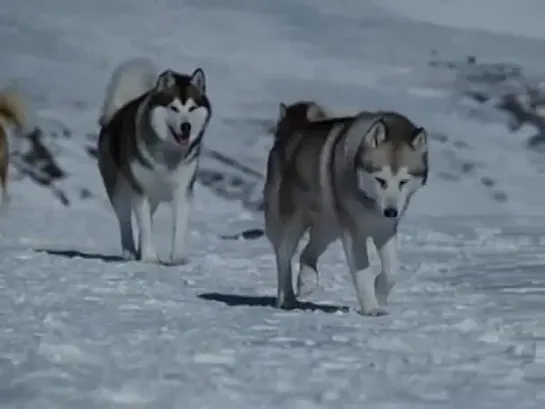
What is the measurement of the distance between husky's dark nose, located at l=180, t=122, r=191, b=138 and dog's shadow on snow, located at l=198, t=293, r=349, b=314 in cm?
48

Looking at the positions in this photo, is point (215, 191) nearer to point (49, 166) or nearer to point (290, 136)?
point (49, 166)

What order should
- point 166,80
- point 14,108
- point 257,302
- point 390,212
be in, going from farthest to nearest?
point 14,108 → point 166,80 → point 257,302 → point 390,212

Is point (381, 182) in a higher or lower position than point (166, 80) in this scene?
lower

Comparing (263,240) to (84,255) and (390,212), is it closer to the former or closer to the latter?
(84,255)

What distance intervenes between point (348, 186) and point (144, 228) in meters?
0.76

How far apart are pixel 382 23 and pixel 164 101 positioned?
485 mm

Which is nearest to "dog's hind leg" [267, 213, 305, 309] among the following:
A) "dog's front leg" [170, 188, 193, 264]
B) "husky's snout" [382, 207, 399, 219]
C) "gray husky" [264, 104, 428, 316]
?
"gray husky" [264, 104, 428, 316]

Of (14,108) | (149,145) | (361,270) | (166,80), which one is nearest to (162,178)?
(149,145)

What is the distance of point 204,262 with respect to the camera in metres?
2.06

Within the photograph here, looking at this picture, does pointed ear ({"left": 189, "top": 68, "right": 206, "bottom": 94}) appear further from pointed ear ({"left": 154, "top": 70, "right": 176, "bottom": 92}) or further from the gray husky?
the gray husky

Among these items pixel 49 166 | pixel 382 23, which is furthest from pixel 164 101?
pixel 382 23

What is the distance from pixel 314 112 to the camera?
5.57 ft

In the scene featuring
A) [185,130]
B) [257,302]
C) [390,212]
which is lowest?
[257,302]

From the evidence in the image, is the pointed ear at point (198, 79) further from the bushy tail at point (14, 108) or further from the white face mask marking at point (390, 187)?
the white face mask marking at point (390, 187)
